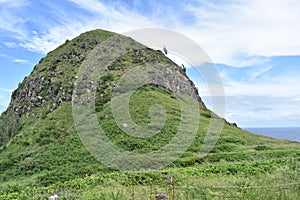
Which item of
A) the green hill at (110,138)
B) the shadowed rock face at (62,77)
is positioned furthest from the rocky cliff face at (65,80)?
the green hill at (110,138)

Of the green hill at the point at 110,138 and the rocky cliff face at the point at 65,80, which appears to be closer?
the green hill at the point at 110,138

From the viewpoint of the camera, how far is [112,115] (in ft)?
161

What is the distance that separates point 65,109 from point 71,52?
89.7 ft

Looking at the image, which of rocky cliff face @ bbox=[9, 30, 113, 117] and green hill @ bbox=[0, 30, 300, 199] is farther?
rocky cliff face @ bbox=[9, 30, 113, 117]

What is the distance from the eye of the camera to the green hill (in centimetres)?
1452

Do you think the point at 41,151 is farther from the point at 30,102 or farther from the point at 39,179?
the point at 30,102

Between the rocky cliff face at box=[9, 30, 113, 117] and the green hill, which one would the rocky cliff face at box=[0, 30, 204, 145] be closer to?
the rocky cliff face at box=[9, 30, 113, 117]

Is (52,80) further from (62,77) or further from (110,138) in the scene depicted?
(110,138)

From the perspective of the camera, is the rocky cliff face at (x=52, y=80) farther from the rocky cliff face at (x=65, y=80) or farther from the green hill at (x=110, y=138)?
the green hill at (x=110, y=138)

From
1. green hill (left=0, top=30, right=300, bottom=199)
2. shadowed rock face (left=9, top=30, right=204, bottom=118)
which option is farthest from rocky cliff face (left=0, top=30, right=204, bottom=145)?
green hill (left=0, top=30, right=300, bottom=199)

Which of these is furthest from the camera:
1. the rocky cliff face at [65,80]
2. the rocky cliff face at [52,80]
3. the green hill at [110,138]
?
the rocky cliff face at [52,80]

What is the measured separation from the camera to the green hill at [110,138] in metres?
14.5

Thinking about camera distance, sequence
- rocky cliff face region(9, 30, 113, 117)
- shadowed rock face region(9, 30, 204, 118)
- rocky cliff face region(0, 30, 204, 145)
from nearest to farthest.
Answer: rocky cliff face region(0, 30, 204, 145), rocky cliff face region(9, 30, 113, 117), shadowed rock face region(9, 30, 204, 118)

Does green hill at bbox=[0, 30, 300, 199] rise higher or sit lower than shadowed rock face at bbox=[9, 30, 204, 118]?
lower
